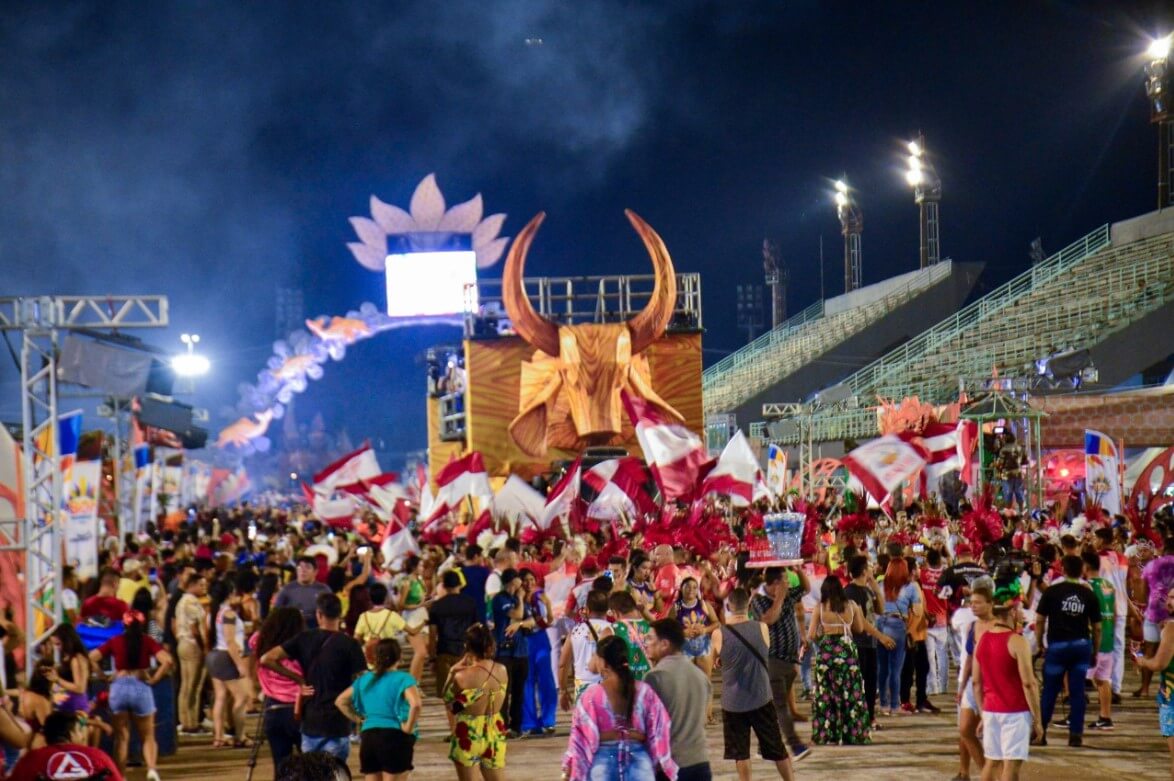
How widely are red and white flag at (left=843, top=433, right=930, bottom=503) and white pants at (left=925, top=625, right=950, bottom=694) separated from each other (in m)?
3.32

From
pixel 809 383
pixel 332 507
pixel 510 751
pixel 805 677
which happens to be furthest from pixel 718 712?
pixel 809 383

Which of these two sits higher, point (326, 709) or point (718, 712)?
point (326, 709)

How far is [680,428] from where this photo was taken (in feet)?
62.2

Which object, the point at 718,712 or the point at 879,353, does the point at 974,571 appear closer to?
the point at 718,712

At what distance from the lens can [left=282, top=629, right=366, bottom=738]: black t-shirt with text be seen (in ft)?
26.4

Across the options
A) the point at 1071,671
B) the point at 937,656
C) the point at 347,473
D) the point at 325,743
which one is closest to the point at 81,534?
the point at 347,473

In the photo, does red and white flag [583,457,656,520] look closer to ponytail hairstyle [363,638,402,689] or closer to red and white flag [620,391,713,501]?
red and white flag [620,391,713,501]

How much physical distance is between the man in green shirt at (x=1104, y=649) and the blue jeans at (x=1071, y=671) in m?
1.10

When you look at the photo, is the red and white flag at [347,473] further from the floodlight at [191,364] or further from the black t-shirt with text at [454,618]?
the floodlight at [191,364]

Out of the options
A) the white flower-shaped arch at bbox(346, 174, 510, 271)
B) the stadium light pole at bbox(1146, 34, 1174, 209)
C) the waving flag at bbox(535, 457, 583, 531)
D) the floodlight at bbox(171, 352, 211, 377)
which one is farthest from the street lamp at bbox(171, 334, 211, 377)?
the stadium light pole at bbox(1146, 34, 1174, 209)

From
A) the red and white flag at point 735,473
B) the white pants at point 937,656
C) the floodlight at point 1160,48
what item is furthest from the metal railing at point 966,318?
the white pants at point 937,656

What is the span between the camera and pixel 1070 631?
1055 cm

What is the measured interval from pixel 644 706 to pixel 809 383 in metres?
43.6

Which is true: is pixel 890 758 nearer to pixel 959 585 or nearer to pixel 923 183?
pixel 959 585
